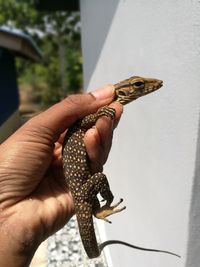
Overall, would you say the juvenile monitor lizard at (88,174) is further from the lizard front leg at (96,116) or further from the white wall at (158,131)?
the white wall at (158,131)

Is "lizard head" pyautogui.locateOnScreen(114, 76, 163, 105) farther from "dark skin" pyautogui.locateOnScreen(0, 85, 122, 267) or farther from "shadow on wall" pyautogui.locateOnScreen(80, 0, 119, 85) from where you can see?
"shadow on wall" pyautogui.locateOnScreen(80, 0, 119, 85)

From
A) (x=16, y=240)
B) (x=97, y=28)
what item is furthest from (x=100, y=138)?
(x=97, y=28)

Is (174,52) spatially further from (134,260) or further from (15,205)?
(134,260)

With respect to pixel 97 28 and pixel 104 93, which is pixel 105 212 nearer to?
pixel 104 93

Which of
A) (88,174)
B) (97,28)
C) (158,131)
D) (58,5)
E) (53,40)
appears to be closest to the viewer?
(88,174)

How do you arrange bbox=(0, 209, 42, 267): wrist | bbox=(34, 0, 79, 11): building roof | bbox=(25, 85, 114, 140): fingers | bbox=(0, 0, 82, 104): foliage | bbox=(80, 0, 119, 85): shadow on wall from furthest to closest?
bbox=(0, 0, 82, 104): foliage, bbox=(34, 0, 79, 11): building roof, bbox=(80, 0, 119, 85): shadow on wall, bbox=(25, 85, 114, 140): fingers, bbox=(0, 209, 42, 267): wrist

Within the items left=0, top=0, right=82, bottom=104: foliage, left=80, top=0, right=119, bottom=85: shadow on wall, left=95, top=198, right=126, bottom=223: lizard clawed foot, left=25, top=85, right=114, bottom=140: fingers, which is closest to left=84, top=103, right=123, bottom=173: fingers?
left=25, top=85, right=114, bottom=140: fingers
